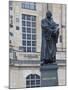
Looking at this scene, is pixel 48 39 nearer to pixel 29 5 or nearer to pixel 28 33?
pixel 28 33

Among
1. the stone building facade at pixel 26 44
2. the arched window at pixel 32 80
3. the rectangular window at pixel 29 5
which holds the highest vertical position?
the rectangular window at pixel 29 5

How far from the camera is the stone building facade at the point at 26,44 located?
5.31 m

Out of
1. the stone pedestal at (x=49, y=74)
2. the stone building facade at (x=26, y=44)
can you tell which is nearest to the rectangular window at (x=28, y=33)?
the stone building facade at (x=26, y=44)

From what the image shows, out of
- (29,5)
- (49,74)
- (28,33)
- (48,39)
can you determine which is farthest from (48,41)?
(29,5)

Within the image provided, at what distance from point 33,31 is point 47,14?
0.32 m

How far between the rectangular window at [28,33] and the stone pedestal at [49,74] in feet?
1.06

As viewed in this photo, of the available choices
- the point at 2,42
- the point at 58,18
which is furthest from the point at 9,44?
the point at 58,18

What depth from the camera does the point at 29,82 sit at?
211 inches

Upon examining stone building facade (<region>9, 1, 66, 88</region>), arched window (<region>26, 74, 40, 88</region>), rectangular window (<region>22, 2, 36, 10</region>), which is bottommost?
arched window (<region>26, 74, 40, 88</region>)

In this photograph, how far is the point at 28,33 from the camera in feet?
17.7

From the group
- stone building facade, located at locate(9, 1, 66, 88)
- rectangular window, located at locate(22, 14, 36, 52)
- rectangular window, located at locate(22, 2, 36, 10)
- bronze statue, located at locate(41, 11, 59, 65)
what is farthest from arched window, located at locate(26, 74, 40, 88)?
rectangular window, located at locate(22, 2, 36, 10)

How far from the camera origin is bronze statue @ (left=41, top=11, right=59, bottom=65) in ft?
17.8

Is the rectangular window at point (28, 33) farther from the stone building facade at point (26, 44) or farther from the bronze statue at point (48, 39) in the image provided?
the bronze statue at point (48, 39)

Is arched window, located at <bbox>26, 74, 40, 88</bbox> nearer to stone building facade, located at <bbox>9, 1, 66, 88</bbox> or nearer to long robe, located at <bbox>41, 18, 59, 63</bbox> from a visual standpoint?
stone building facade, located at <bbox>9, 1, 66, 88</bbox>
